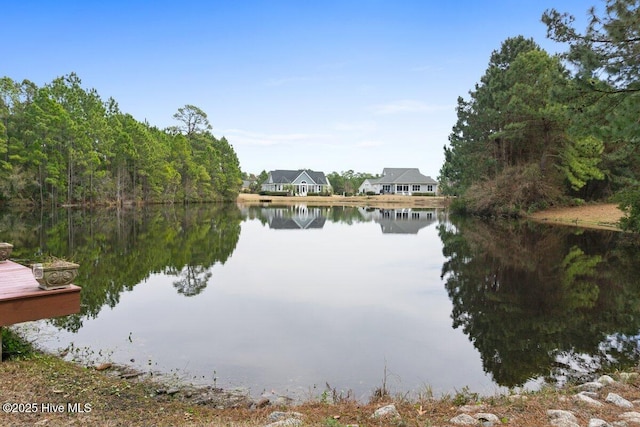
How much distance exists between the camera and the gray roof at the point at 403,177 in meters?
76.9

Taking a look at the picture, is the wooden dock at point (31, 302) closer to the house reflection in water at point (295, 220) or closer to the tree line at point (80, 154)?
the house reflection in water at point (295, 220)

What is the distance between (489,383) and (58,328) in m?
7.25

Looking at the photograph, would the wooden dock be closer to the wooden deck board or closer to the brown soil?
the wooden deck board

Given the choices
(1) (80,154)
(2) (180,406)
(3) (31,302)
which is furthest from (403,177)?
(2) (180,406)

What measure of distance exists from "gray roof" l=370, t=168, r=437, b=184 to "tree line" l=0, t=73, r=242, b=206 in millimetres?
35035

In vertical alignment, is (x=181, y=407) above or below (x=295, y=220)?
below

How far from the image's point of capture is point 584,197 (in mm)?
36562

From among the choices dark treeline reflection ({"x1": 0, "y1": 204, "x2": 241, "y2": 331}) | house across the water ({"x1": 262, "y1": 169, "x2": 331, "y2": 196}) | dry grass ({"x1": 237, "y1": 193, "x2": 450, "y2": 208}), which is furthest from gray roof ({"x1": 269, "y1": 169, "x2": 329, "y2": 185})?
dark treeline reflection ({"x1": 0, "y1": 204, "x2": 241, "y2": 331})

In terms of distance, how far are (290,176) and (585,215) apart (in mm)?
58592

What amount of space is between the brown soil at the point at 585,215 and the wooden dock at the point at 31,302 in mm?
28840

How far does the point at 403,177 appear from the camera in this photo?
256 feet

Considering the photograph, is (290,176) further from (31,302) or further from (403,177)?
(31,302)

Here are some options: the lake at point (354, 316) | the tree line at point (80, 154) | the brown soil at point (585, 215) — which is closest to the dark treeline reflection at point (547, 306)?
the lake at point (354, 316)

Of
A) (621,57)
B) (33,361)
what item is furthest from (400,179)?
(33,361)
